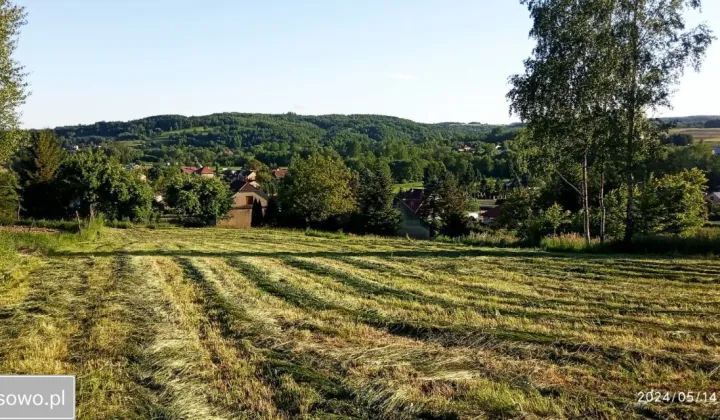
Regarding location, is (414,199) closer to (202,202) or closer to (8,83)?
(202,202)

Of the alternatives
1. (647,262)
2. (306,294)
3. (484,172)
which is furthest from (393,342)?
(484,172)

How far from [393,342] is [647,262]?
10.6 metres

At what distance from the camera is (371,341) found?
260 inches

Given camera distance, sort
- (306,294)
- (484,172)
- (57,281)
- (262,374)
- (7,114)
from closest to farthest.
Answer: (262,374)
(306,294)
(57,281)
(7,114)
(484,172)

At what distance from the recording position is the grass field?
4703mm

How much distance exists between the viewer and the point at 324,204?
53000 millimetres

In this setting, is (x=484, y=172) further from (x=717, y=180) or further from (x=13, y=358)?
(x=13, y=358)

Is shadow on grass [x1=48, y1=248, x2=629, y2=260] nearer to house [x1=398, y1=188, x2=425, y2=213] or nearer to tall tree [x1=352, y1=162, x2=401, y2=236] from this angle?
tall tree [x1=352, y1=162, x2=401, y2=236]

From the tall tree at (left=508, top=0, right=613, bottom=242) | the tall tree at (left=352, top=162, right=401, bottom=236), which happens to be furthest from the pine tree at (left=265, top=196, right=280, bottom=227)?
the tall tree at (left=508, top=0, right=613, bottom=242)

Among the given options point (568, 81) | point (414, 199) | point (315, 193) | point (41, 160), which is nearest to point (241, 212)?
point (315, 193)

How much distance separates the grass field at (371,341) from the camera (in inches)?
185

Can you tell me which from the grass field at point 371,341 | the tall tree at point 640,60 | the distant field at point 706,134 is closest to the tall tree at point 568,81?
the tall tree at point 640,60

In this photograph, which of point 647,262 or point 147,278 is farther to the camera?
point 647,262

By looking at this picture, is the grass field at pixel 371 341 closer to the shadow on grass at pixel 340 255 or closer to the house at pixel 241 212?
the shadow on grass at pixel 340 255
